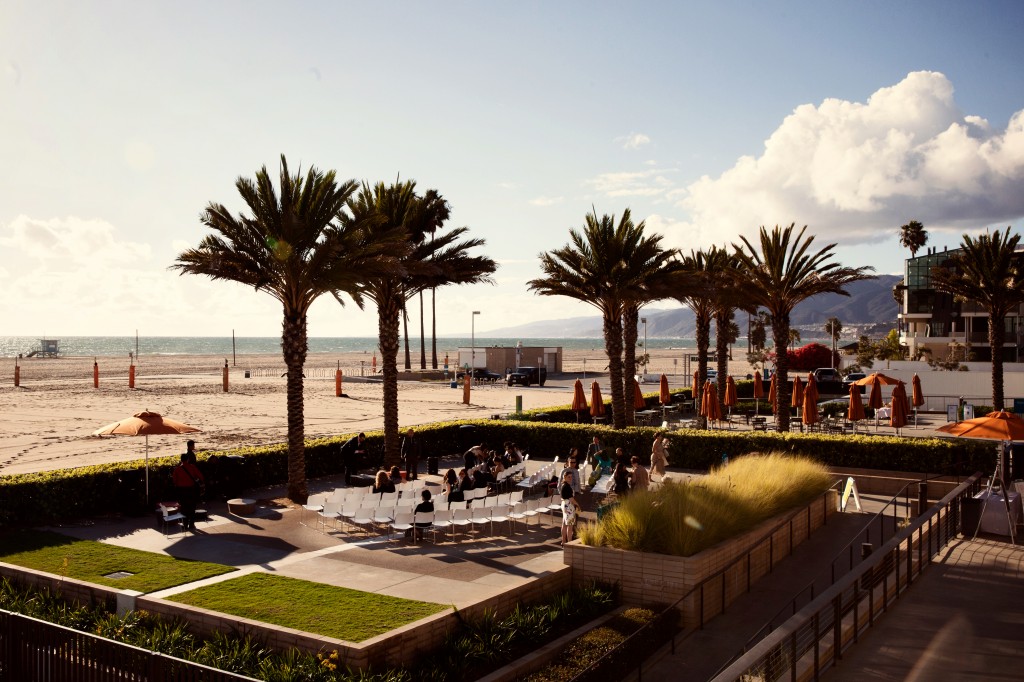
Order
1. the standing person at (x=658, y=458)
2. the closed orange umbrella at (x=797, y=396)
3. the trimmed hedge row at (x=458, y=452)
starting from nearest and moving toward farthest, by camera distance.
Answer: the trimmed hedge row at (x=458, y=452) < the standing person at (x=658, y=458) < the closed orange umbrella at (x=797, y=396)

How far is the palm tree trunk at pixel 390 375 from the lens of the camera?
23.3 m

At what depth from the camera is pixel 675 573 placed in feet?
38.3

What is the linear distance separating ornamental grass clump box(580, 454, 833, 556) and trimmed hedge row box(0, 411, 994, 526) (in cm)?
635

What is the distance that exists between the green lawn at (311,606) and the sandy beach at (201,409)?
16.5 metres

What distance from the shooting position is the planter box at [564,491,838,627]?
457 inches

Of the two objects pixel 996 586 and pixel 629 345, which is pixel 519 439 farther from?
pixel 996 586

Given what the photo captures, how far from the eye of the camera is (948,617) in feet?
34.0

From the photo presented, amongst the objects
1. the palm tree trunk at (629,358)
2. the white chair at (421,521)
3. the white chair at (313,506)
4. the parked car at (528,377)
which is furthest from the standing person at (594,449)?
the parked car at (528,377)

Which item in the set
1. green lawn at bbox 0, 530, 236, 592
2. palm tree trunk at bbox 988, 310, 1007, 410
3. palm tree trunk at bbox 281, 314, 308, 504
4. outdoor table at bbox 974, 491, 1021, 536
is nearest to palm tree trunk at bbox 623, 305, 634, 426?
palm tree trunk at bbox 988, 310, 1007, 410

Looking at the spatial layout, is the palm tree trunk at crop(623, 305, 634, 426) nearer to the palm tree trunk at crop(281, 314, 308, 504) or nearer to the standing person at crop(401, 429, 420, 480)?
the standing person at crop(401, 429, 420, 480)

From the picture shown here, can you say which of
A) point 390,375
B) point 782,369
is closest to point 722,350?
point 782,369

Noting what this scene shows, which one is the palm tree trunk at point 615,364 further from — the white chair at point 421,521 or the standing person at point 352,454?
the white chair at point 421,521

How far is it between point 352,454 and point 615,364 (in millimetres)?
10785

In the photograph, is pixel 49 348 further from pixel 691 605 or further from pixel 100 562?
pixel 691 605
